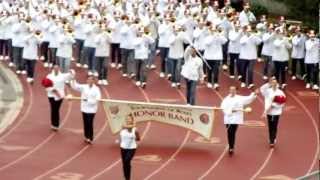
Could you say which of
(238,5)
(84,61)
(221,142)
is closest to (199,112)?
(221,142)

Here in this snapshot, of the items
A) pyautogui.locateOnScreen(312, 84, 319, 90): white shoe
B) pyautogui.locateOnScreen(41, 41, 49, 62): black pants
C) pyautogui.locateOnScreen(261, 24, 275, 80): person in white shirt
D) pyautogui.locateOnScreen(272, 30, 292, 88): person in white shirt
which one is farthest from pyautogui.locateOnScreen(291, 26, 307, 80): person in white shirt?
pyautogui.locateOnScreen(41, 41, 49, 62): black pants

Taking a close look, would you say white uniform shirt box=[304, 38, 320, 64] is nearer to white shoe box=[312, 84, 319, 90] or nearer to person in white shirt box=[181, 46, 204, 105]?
white shoe box=[312, 84, 319, 90]

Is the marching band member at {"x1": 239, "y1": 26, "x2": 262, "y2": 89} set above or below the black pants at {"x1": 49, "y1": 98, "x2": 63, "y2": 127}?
above

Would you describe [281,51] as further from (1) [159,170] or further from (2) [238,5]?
(2) [238,5]

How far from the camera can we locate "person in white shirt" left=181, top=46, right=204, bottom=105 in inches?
897

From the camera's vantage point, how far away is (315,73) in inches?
1037

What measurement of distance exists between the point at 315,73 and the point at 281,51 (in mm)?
1335

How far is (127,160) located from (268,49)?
9785 millimetres

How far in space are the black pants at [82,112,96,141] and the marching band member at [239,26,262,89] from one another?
661 cm

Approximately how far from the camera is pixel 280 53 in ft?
84.5

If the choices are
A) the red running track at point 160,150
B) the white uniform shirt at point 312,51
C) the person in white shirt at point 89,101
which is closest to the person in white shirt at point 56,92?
the red running track at point 160,150

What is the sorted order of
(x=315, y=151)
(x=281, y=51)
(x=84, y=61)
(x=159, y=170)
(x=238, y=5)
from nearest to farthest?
(x=159, y=170), (x=315, y=151), (x=281, y=51), (x=84, y=61), (x=238, y=5)

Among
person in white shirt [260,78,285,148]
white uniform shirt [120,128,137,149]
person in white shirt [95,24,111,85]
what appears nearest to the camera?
white uniform shirt [120,128,137,149]

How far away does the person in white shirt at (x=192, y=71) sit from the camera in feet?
74.7
